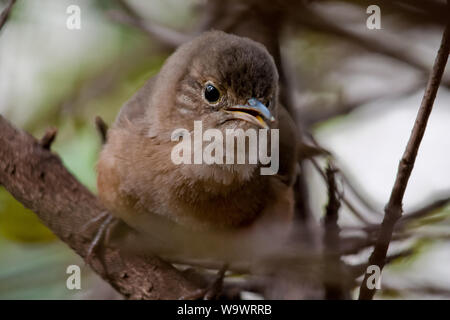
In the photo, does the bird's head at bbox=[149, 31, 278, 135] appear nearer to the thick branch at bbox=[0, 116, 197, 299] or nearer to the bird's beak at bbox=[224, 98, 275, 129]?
the bird's beak at bbox=[224, 98, 275, 129]

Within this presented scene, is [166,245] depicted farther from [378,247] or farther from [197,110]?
[378,247]

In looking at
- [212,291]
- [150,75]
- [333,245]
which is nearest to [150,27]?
[150,75]

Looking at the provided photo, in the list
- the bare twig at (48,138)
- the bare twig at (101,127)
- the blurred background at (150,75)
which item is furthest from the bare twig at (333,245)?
the bare twig at (48,138)

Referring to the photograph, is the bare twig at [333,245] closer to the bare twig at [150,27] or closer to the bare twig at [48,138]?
the bare twig at [150,27]

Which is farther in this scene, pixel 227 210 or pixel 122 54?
pixel 122 54

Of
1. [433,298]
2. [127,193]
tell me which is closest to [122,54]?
[127,193]

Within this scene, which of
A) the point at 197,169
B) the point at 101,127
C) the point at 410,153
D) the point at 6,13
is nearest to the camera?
the point at 410,153

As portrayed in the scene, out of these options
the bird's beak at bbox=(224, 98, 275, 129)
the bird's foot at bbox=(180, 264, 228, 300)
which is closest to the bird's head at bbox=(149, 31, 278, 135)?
the bird's beak at bbox=(224, 98, 275, 129)

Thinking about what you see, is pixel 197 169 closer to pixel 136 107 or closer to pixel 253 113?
pixel 253 113
